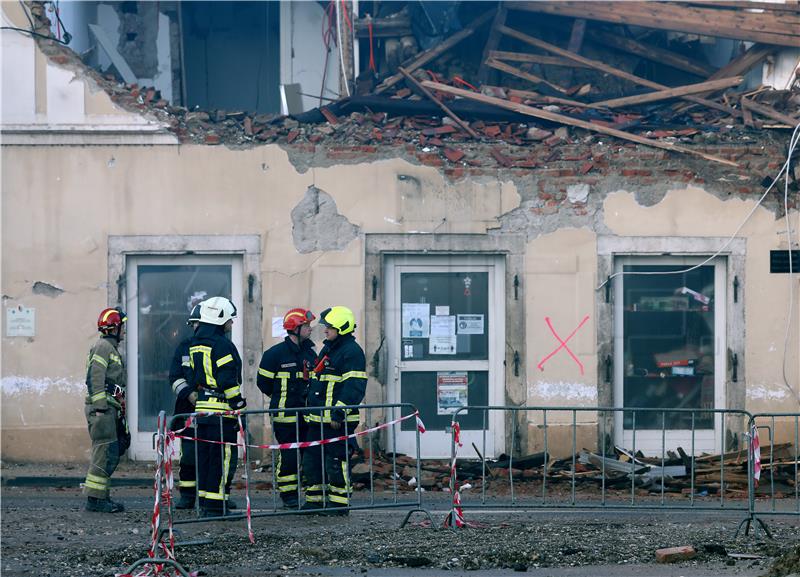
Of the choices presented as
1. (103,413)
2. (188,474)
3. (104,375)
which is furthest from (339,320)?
(103,413)

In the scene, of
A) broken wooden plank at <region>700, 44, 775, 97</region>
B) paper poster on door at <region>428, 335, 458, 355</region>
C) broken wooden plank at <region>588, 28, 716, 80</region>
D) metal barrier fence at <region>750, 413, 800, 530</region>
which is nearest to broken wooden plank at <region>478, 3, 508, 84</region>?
broken wooden plank at <region>588, 28, 716, 80</region>

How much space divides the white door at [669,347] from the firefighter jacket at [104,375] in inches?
217

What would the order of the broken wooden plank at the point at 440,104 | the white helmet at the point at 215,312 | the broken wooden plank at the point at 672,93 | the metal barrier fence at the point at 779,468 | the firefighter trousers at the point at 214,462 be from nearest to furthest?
the firefighter trousers at the point at 214,462
the white helmet at the point at 215,312
the metal barrier fence at the point at 779,468
the broken wooden plank at the point at 440,104
the broken wooden plank at the point at 672,93

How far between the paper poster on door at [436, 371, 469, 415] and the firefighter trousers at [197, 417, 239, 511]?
137 inches

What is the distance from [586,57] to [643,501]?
19.6 ft

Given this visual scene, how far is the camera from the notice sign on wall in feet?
40.9

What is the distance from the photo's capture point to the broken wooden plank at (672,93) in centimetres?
1300

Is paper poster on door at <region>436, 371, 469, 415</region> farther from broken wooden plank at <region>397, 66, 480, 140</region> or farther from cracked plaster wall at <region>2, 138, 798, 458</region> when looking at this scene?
broken wooden plank at <region>397, 66, 480, 140</region>

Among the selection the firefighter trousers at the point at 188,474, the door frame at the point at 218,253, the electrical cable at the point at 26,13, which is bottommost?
the firefighter trousers at the point at 188,474

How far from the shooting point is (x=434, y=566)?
7934 millimetres

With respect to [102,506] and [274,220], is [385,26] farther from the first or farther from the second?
[102,506]

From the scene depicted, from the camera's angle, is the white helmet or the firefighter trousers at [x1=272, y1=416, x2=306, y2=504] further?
the firefighter trousers at [x1=272, y1=416, x2=306, y2=504]

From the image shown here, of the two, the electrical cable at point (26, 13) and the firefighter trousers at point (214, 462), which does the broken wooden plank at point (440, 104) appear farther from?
the firefighter trousers at point (214, 462)

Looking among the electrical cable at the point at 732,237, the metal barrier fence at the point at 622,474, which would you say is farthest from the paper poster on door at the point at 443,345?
the electrical cable at the point at 732,237
